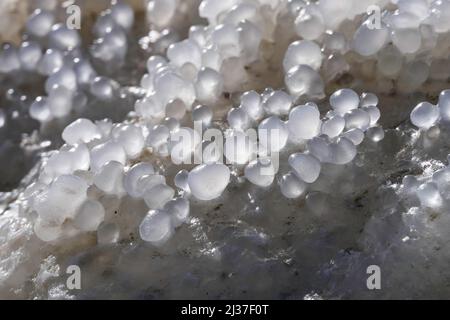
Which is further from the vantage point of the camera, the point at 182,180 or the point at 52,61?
the point at 52,61

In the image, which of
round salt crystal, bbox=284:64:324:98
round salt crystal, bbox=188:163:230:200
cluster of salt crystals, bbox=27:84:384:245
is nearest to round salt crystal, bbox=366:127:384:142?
cluster of salt crystals, bbox=27:84:384:245

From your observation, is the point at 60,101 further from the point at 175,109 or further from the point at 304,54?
the point at 304,54

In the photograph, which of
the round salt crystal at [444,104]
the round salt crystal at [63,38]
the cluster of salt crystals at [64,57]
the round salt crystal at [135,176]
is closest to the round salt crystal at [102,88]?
the cluster of salt crystals at [64,57]

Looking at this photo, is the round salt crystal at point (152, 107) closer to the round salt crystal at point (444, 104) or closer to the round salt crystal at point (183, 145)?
the round salt crystal at point (183, 145)

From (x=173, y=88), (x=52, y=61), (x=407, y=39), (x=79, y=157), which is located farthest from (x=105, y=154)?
(x=407, y=39)

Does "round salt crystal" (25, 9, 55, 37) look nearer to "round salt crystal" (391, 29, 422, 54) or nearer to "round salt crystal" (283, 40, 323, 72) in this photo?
"round salt crystal" (283, 40, 323, 72)
